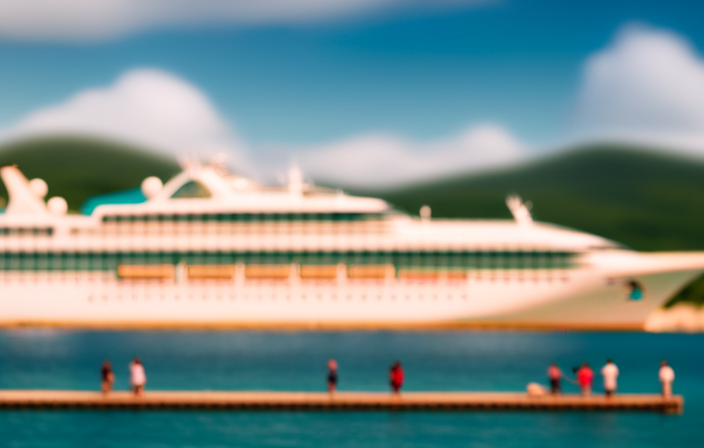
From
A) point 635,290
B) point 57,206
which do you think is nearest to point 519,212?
point 635,290

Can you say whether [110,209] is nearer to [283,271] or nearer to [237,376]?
[283,271]

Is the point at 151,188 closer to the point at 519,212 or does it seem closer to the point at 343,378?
the point at 519,212

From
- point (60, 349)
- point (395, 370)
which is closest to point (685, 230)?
point (60, 349)

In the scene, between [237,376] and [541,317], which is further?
[541,317]

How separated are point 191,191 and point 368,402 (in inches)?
1487

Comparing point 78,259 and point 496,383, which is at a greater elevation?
point 78,259

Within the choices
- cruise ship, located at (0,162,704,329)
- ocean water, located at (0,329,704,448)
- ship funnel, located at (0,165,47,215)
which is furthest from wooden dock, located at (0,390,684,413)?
ship funnel, located at (0,165,47,215)

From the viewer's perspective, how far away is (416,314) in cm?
6531

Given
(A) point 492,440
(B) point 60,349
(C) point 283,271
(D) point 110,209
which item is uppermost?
(D) point 110,209

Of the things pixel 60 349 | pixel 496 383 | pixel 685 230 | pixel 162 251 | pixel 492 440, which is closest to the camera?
pixel 492 440

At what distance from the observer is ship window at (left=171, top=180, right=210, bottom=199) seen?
2795 inches

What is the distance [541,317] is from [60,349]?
26.9 m

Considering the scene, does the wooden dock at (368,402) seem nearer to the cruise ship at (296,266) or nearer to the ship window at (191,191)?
the cruise ship at (296,266)

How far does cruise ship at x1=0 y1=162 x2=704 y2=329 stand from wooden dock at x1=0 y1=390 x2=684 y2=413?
2925 centimetres
